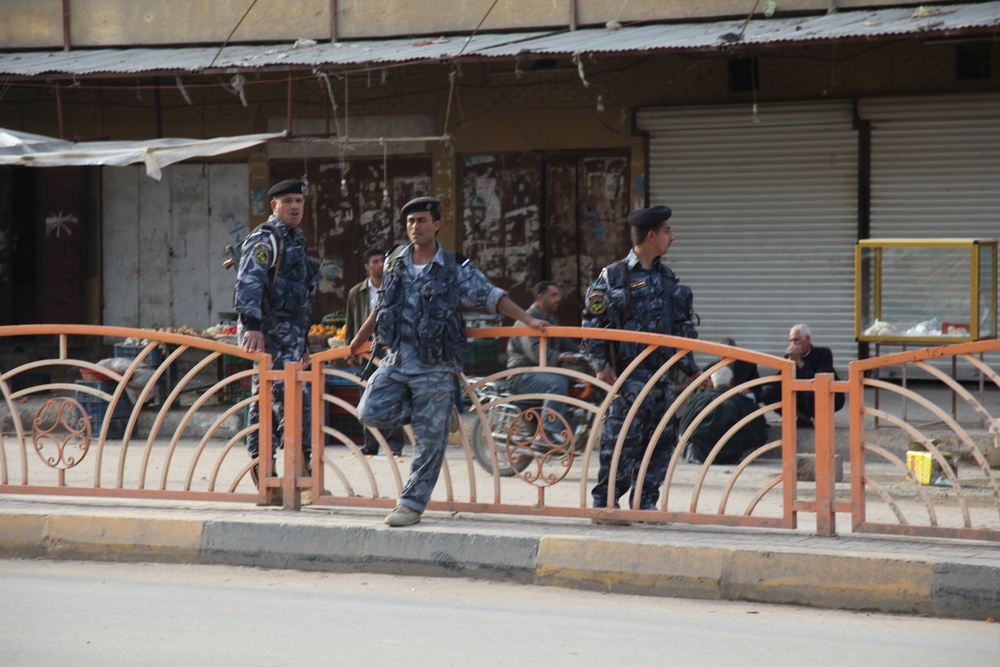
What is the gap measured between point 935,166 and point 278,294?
766 cm

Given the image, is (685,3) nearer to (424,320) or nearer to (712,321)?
(712,321)

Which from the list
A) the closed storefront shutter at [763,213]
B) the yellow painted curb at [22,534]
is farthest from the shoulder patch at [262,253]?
the closed storefront shutter at [763,213]

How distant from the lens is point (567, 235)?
13.5 m

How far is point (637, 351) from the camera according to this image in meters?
6.29

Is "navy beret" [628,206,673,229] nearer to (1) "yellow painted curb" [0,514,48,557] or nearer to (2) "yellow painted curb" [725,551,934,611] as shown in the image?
(2) "yellow painted curb" [725,551,934,611]

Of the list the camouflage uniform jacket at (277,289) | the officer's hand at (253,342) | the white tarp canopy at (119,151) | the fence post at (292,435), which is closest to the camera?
the fence post at (292,435)

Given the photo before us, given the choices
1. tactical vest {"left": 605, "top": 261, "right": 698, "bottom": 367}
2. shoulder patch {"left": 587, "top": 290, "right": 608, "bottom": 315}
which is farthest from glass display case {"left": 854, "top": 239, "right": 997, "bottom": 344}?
shoulder patch {"left": 587, "top": 290, "right": 608, "bottom": 315}

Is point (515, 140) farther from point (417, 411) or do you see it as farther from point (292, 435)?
point (417, 411)

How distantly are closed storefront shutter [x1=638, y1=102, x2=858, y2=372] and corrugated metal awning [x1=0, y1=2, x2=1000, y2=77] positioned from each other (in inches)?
52.7

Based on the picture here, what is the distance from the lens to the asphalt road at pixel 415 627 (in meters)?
4.67

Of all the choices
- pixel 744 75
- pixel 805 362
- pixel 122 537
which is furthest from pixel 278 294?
pixel 744 75

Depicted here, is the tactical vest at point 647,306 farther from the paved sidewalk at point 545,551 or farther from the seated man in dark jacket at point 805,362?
the seated man in dark jacket at point 805,362

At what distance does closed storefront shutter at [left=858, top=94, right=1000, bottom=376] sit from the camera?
11953 mm

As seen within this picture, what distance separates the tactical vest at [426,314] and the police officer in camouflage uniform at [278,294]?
979 millimetres
